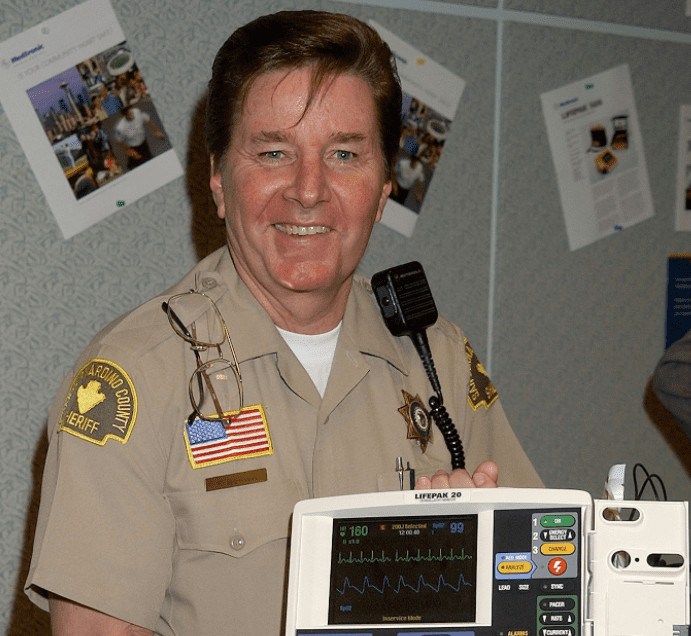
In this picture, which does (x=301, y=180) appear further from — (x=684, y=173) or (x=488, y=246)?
(x=684, y=173)

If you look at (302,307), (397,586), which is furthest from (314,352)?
(397,586)

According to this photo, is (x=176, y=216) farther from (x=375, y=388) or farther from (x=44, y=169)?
(x=375, y=388)

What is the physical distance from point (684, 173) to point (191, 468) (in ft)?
4.30

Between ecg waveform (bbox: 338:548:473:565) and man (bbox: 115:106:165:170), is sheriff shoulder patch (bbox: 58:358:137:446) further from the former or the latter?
man (bbox: 115:106:165:170)

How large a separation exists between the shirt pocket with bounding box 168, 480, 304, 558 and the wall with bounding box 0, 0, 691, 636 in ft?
1.69

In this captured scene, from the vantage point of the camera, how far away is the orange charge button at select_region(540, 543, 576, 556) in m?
0.74

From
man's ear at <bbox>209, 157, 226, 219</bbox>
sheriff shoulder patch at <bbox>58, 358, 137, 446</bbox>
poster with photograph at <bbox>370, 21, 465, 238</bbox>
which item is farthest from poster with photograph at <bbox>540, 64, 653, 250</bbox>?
sheriff shoulder patch at <bbox>58, 358, 137, 446</bbox>

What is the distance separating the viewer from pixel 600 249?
5.92ft

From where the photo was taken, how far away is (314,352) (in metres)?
1.12

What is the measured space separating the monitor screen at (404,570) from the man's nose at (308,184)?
37cm

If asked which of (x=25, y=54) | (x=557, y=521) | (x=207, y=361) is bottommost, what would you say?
(x=557, y=521)

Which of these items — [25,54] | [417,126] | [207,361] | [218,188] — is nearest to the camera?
[207,361]

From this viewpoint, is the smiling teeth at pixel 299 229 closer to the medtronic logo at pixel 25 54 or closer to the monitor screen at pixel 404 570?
the monitor screen at pixel 404 570

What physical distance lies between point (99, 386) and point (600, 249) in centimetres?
115
